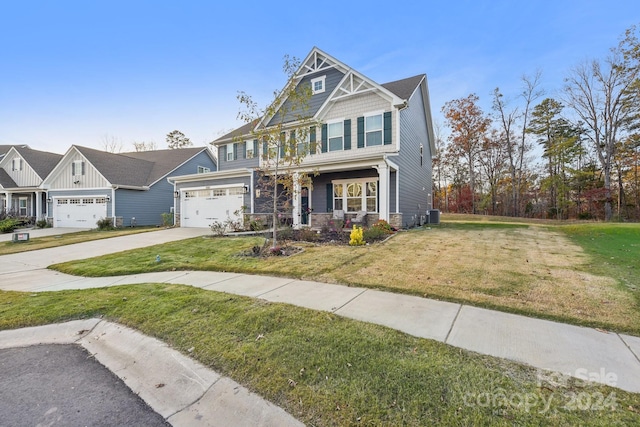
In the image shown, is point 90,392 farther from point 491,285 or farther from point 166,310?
point 491,285

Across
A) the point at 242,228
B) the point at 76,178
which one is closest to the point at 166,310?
the point at 242,228

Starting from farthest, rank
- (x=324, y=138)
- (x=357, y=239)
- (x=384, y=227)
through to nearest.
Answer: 1. (x=324, y=138)
2. (x=384, y=227)
3. (x=357, y=239)

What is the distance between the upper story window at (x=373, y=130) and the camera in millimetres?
12781

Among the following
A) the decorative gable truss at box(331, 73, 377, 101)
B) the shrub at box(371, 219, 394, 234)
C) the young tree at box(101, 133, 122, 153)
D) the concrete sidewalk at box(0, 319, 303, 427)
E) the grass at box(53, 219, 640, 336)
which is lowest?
the concrete sidewalk at box(0, 319, 303, 427)

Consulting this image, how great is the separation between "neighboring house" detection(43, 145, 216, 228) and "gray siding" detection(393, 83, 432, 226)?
18.1m

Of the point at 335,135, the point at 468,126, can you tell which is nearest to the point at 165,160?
the point at 335,135

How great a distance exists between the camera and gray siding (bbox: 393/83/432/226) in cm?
1309

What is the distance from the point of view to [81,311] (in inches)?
161

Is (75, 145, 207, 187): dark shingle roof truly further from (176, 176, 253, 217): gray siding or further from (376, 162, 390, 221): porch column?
(376, 162, 390, 221): porch column

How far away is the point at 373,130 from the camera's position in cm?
1291

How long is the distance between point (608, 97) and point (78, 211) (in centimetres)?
4128

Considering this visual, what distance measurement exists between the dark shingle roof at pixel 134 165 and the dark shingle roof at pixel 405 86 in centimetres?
1774

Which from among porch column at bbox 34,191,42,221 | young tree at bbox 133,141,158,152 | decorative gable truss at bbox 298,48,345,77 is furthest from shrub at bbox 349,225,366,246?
young tree at bbox 133,141,158,152

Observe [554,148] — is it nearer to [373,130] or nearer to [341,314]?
[373,130]
